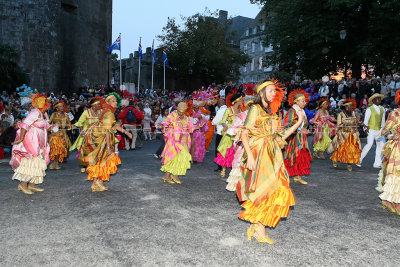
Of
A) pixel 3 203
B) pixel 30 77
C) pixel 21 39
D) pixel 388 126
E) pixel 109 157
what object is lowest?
pixel 3 203

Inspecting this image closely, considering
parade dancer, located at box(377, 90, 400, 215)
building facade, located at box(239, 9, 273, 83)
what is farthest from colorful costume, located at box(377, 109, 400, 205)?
building facade, located at box(239, 9, 273, 83)

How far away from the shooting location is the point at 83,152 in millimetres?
7176

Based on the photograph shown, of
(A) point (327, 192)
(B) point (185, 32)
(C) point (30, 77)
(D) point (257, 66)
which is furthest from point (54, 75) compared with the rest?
(D) point (257, 66)

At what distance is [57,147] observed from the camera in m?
10.0

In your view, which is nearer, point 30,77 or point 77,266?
point 77,266

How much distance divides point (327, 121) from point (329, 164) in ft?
4.89

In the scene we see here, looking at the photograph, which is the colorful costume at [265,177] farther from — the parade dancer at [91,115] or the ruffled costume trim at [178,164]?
the parade dancer at [91,115]

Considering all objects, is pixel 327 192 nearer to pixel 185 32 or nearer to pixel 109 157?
pixel 109 157

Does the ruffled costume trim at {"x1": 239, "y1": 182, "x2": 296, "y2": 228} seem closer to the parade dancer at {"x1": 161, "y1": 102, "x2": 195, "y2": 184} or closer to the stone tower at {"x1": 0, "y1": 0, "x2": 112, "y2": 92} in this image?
the parade dancer at {"x1": 161, "y1": 102, "x2": 195, "y2": 184}

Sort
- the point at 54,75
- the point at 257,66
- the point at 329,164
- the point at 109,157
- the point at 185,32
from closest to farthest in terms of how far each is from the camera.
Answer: the point at 109,157
the point at 329,164
the point at 54,75
the point at 185,32
the point at 257,66

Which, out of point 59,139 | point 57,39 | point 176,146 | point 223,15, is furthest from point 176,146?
point 223,15

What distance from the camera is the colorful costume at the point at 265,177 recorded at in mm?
4215

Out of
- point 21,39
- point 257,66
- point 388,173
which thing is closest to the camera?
point 388,173

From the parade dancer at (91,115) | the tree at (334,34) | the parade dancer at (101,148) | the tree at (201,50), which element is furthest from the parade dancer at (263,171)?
the tree at (201,50)
